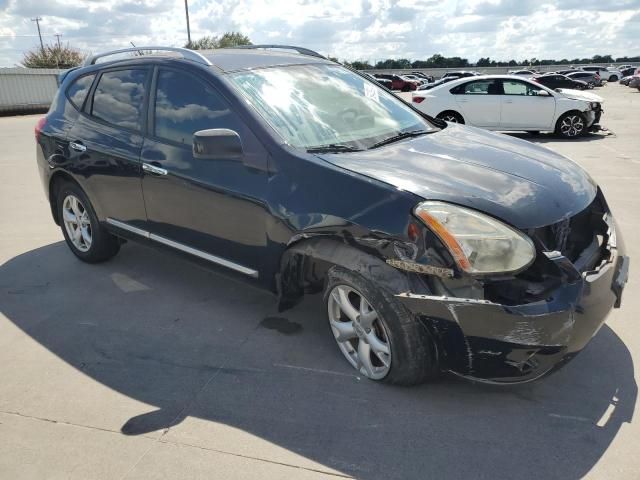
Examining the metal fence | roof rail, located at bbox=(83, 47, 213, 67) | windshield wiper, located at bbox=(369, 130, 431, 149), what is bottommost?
the metal fence

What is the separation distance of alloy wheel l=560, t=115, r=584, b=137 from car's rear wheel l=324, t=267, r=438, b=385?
11.7 meters

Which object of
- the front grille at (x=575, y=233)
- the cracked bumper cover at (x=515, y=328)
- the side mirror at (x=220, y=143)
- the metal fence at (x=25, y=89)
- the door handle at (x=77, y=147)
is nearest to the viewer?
the cracked bumper cover at (x=515, y=328)

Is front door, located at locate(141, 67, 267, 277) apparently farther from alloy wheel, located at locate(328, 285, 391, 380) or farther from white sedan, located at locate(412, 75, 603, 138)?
white sedan, located at locate(412, 75, 603, 138)

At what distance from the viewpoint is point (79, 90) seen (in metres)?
4.83

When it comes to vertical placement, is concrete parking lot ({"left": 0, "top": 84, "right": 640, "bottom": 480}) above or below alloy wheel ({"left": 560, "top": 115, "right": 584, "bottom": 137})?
above

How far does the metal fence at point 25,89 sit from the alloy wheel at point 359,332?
2828cm

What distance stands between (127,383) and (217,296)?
3.98ft

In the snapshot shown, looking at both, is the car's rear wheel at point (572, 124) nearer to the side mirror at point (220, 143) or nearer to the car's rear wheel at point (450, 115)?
the car's rear wheel at point (450, 115)

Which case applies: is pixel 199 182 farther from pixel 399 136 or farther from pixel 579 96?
pixel 579 96

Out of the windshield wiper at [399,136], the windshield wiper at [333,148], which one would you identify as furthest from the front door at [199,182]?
the windshield wiper at [399,136]

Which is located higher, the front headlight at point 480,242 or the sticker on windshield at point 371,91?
the sticker on windshield at point 371,91

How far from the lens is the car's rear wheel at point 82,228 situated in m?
4.84

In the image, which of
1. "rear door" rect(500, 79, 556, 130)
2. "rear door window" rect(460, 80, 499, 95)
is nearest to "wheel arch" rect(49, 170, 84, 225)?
"rear door window" rect(460, 80, 499, 95)

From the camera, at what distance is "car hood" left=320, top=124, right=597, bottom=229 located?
2719mm
